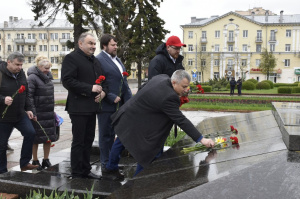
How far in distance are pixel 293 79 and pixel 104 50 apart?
6049 cm

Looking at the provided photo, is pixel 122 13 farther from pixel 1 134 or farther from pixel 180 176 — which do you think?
pixel 180 176

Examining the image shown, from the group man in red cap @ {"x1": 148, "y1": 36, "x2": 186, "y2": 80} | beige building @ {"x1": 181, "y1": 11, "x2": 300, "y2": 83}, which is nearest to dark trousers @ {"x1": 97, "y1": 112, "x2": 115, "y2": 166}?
man in red cap @ {"x1": 148, "y1": 36, "x2": 186, "y2": 80}

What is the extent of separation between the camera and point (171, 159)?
147 inches

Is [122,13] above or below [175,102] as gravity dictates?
above

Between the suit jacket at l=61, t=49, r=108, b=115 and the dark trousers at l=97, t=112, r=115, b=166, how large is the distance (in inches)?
12.1

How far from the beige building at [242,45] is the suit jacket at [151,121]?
5573cm

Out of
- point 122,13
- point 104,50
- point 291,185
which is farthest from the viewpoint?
point 122,13

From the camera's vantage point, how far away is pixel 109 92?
4.29 m

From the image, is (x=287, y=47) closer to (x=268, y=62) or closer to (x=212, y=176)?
(x=268, y=62)

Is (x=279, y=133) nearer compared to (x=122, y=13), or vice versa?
(x=279, y=133)

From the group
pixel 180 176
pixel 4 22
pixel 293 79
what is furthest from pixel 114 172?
pixel 4 22

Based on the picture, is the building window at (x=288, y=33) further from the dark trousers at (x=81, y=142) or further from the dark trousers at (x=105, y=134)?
the dark trousers at (x=81, y=142)

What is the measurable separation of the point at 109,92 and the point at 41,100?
117 centimetres

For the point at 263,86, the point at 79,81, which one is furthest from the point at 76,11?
the point at 263,86
